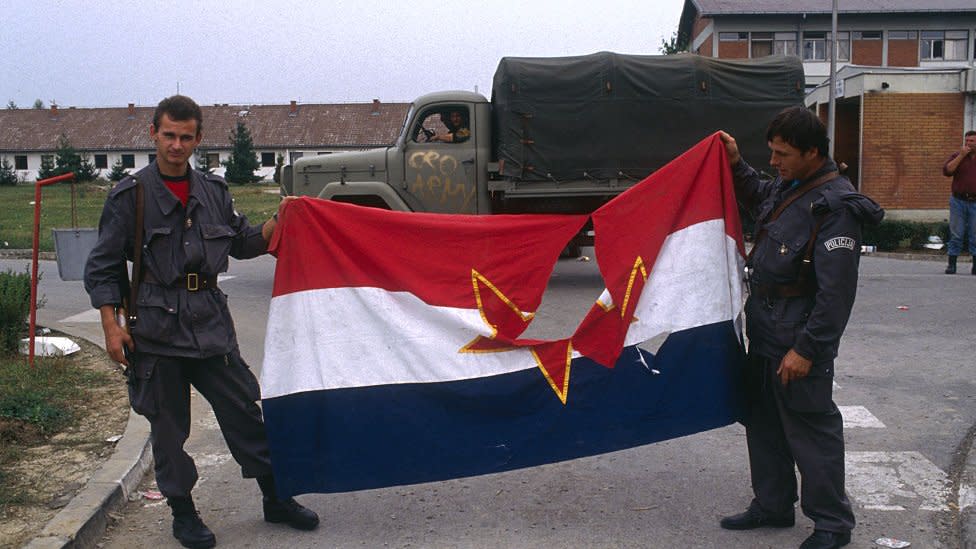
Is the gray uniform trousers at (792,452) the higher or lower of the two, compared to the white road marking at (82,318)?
higher

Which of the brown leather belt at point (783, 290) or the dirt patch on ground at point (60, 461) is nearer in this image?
the brown leather belt at point (783, 290)

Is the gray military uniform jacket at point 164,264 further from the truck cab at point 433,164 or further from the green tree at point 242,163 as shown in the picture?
the green tree at point 242,163

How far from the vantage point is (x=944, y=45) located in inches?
2211

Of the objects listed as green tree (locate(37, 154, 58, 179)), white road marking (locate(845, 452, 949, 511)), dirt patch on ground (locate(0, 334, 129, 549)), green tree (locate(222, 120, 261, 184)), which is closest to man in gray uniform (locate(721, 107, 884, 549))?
white road marking (locate(845, 452, 949, 511))

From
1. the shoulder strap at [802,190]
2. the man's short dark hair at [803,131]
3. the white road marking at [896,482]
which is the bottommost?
the white road marking at [896,482]

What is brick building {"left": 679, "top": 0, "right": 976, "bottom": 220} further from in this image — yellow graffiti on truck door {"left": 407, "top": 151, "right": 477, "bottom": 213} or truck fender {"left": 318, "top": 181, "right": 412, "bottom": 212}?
truck fender {"left": 318, "top": 181, "right": 412, "bottom": 212}

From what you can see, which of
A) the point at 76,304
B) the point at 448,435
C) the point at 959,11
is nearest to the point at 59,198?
the point at 76,304

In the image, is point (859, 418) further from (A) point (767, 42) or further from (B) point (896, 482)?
A: (A) point (767, 42)

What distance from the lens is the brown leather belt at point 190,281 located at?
13.8ft

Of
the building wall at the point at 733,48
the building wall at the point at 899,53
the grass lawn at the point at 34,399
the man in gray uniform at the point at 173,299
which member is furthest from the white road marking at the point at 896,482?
the building wall at the point at 899,53

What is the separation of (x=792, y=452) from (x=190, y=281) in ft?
9.26

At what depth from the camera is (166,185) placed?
4262 mm

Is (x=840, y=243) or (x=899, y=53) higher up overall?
(x=899, y=53)

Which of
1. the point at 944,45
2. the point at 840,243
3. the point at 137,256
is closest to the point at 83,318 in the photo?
the point at 137,256
